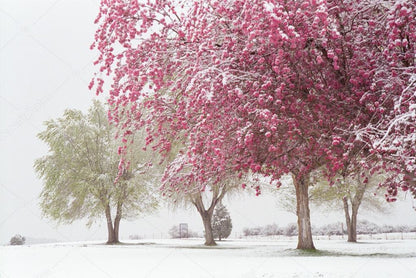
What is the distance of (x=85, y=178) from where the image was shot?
21969 mm

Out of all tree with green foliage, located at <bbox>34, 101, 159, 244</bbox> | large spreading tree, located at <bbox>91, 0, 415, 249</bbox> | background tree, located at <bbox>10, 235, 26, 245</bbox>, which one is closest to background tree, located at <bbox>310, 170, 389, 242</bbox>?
tree with green foliage, located at <bbox>34, 101, 159, 244</bbox>

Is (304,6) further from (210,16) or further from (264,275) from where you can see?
(264,275)

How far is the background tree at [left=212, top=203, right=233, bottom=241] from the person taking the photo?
1080 inches

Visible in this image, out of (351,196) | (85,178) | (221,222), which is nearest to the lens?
(351,196)

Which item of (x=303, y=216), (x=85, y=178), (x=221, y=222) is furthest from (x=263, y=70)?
(x=221, y=222)

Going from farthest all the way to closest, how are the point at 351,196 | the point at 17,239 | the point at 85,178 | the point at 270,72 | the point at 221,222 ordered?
the point at 17,239
the point at 221,222
the point at 85,178
the point at 351,196
the point at 270,72

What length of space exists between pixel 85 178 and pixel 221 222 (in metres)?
10.2

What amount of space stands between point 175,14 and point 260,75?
7.83ft

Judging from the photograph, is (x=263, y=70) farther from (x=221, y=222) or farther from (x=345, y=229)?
(x=345, y=229)

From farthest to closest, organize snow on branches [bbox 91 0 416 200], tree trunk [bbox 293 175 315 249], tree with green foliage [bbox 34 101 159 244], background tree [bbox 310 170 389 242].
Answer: tree with green foliage [bbox 34 101 159 244]
background tree [bbox 310 170 389 242]
tree trunk [bbox 293 175 315 249]
snow on branches [bbox 91 0 416 200]

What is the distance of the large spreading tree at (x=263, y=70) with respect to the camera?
4.98 m

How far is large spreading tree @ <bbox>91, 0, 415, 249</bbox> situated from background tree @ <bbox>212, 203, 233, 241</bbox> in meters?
21.1

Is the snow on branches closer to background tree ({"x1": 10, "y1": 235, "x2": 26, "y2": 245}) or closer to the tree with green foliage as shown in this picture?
the tree with green foliage

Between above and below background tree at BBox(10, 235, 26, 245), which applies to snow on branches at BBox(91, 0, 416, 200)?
above
